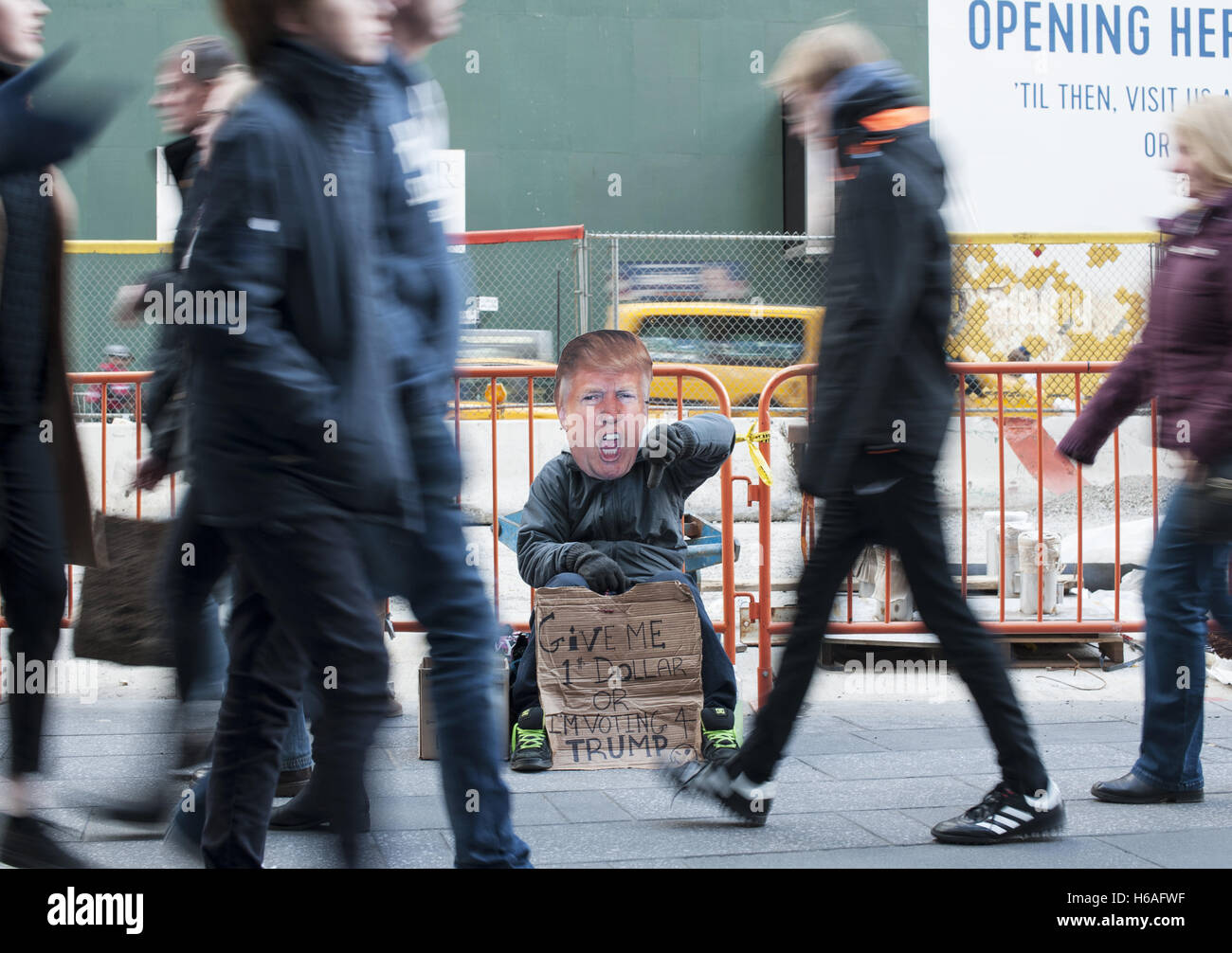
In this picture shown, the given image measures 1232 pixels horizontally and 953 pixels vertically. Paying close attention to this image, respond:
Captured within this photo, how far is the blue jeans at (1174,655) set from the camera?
363 centimetres

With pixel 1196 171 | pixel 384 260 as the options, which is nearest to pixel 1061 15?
pixel 1196 171

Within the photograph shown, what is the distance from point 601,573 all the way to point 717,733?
2.03 ft

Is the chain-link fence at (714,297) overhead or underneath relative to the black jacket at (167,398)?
overhead

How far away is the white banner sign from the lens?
17.2m

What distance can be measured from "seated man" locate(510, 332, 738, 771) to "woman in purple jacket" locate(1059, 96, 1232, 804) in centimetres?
115

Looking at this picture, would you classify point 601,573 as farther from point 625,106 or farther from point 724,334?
point 625,106

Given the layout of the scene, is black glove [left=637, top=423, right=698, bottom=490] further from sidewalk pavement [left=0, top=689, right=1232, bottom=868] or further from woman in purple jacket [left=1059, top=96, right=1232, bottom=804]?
woman in purple jacket [left=1059, top=96, right=1232, bottom=804]

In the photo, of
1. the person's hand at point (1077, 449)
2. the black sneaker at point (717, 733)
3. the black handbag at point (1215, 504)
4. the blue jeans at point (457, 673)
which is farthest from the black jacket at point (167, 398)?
the black handbag at point (1215, 504)

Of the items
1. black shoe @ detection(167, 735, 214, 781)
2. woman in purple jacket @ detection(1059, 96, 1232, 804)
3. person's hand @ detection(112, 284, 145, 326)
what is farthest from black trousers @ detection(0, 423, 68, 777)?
woman in purple jacket @ detection(1059, 96, 1232, 804)

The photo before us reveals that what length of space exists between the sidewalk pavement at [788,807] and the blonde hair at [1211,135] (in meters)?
1.74

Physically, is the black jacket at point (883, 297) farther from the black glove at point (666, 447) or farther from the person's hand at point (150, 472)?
the person's hand at point (150, 472)
